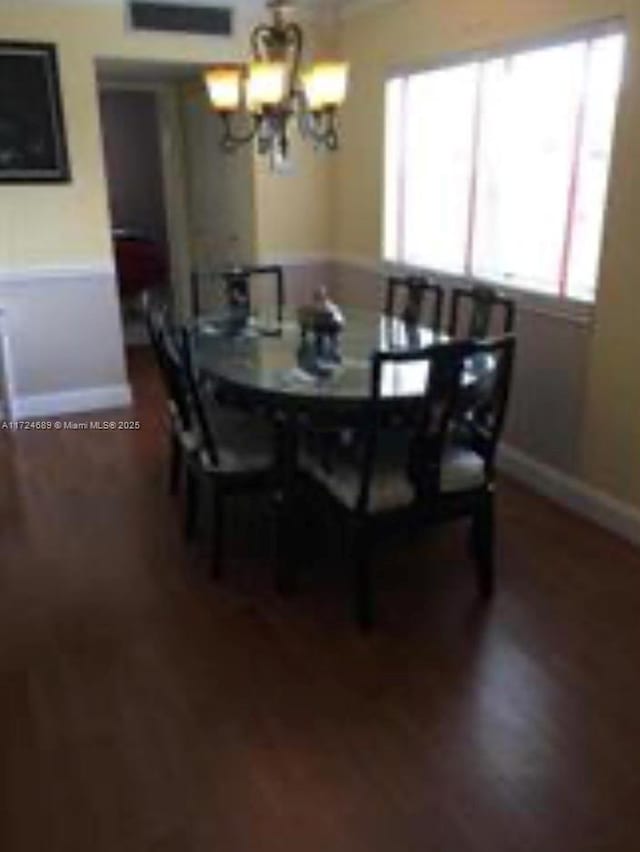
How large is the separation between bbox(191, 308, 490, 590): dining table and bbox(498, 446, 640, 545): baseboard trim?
88cm

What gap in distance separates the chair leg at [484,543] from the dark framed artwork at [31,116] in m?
3.19

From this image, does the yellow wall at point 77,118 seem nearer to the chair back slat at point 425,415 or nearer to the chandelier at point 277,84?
the chandelier at point 277,84

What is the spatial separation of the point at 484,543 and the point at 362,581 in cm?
51

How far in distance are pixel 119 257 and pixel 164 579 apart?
14.3 feet

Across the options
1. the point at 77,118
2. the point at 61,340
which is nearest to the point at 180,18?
the point at 77,118

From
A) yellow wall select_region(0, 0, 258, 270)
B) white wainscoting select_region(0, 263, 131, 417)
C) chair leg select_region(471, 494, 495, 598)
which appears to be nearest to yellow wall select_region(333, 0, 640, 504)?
chair leg select_region(471, 494, 495, 598)

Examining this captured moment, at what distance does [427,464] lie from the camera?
2416 millimetres

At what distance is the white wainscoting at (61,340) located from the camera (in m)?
4.45

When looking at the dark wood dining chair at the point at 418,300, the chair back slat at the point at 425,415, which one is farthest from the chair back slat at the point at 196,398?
the dark wood dining chair at the point at 418,300

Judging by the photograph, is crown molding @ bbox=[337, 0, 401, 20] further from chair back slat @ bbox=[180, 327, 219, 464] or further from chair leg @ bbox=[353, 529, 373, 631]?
chair leg @ bbox=[353, 529, 373, 631]

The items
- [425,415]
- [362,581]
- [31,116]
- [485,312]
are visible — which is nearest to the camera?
[425,415]

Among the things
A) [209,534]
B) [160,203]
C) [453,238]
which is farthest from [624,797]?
[160,203]

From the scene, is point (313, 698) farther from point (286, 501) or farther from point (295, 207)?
point (295, 207)

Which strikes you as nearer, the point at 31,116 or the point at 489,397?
the point at 489,397
